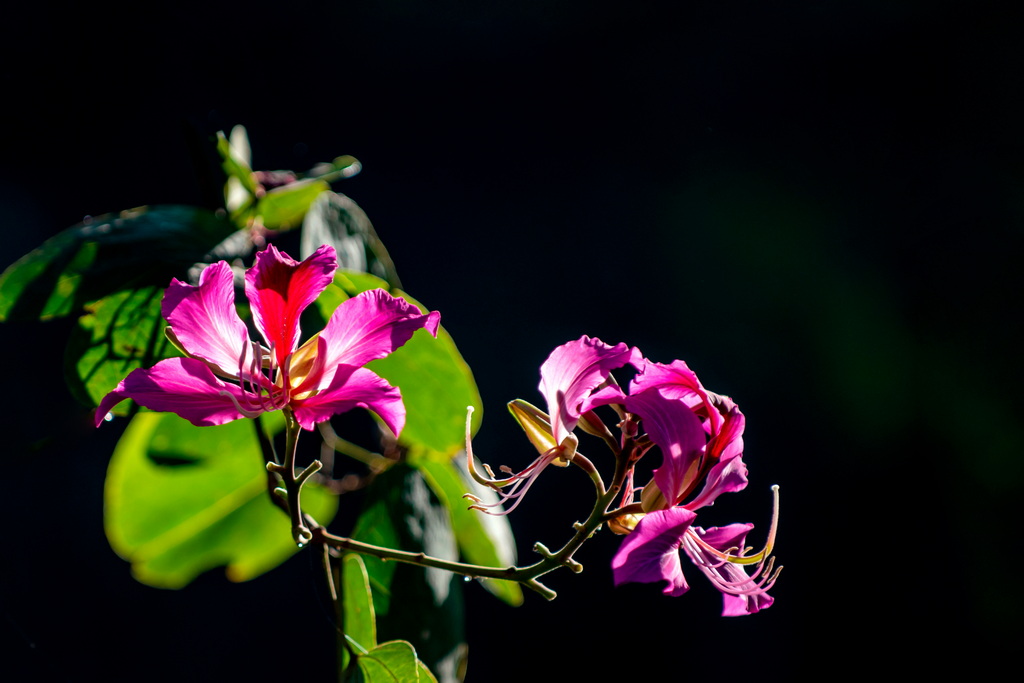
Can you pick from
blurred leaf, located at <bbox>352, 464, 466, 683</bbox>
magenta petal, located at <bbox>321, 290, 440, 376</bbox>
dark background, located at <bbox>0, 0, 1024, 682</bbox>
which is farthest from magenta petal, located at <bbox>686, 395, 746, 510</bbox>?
dark background, located at <bbox>0, 0, 1024, 682</bbox>

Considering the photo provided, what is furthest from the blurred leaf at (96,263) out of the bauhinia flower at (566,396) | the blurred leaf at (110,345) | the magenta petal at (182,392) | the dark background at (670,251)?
the dark background at (670,251)

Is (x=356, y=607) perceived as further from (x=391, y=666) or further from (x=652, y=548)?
(x=652, y=548)

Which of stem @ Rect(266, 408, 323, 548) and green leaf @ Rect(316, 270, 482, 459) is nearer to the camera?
stem @ Rect(266, 408, 323, 548)

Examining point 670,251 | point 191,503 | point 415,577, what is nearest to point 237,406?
point 415,577

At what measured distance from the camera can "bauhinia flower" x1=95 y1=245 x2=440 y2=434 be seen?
36cm

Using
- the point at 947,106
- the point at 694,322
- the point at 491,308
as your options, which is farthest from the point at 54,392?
the point at 947,106

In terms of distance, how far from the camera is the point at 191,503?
2.23 feet

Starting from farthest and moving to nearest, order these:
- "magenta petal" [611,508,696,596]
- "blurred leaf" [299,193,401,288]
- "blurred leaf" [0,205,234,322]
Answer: "blurred leaf" [299,193,401,288] < "blurred leaf" [0,205,234,322] < "magenta petal" [611,508,696,596]

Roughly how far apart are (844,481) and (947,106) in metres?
0.86

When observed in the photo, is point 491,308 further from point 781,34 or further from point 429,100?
point 781,34

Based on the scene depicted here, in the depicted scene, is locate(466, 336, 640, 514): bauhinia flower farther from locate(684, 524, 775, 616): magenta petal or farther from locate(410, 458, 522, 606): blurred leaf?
locate(410, 458, 522, 606): blurred leaf

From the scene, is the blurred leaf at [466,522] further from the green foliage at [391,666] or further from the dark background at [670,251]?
the dark background at [670,251]

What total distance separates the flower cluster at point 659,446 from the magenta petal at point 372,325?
6 centimetres

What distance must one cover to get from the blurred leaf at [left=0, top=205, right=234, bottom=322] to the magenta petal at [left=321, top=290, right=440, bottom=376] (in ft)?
0.46
